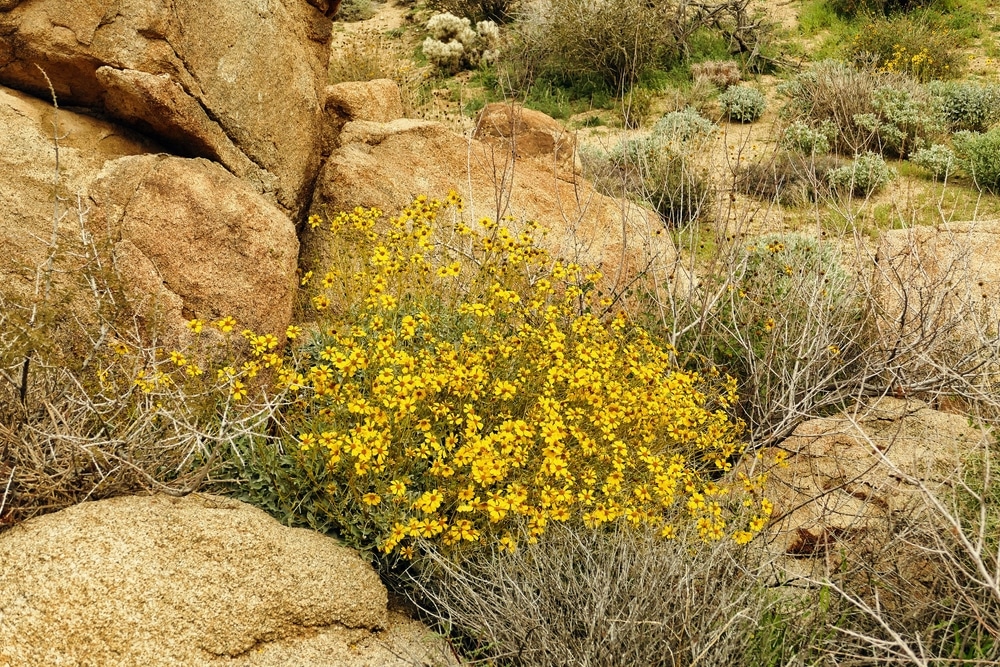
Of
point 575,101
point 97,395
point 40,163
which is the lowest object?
point 575,101

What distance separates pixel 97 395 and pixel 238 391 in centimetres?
53

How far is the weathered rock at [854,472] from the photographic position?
316cm

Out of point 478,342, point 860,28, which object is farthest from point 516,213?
point 860,28

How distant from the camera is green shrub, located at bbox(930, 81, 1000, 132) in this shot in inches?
322

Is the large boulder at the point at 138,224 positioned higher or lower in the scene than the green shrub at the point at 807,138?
higher

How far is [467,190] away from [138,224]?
84.1 inches

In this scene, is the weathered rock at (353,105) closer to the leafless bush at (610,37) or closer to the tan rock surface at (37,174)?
the tan rock surface at (37,174)

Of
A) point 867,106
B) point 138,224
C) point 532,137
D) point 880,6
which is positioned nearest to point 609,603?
point 138,224

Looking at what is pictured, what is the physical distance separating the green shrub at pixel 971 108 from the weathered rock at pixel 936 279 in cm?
343

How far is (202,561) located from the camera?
255 cm

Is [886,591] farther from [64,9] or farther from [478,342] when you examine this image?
[64,9]

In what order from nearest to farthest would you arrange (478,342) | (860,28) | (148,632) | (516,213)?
1. (148,632)
2. (478,342)
3. (516,213)
4. (860,28)

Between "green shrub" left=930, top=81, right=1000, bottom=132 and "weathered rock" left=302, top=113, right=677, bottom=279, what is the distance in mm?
4381

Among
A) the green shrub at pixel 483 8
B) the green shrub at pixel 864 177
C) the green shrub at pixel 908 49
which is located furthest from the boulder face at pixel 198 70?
the green shrub at pixel 483 8
